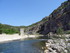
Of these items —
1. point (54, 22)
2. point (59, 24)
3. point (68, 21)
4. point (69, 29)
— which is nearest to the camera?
point (69, 29)

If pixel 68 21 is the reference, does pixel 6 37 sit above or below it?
below

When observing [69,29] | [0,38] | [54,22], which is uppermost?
[54,22]

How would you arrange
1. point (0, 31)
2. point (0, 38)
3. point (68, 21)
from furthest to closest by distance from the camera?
point (68, 21) < point (0, 31) < point (0, 38)

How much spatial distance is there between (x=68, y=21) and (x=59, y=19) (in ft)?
64.8

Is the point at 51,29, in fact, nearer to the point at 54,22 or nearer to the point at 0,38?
the point at 54,22

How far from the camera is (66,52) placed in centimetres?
2847

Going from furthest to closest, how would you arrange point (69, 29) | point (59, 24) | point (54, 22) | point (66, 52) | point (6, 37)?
point (54, 22)
point (59, 24)
point (69, 29)
point (6, 37)
point (66, 52)

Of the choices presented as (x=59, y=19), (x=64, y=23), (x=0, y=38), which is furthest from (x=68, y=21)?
(x=0, y=38)

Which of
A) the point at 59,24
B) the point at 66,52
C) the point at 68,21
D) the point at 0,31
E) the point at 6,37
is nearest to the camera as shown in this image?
the point at 66,52

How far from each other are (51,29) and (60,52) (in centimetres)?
15767

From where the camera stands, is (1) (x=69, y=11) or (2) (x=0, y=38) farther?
(1) (x=69, y=11)

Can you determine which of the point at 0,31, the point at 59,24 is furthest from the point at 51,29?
the point at 0,31

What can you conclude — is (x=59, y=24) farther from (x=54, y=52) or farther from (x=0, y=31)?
(x=54, y=52)

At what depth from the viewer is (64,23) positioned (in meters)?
157
